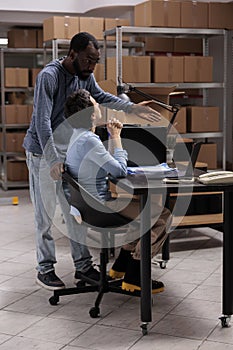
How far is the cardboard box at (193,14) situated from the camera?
19.5 feet

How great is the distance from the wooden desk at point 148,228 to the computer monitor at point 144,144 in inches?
27.4

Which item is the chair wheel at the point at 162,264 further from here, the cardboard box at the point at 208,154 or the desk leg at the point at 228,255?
the cardboard box at the point at 208,154

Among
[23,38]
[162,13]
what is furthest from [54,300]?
[23,38]

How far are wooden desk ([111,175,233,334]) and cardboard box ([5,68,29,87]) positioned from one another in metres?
5.43

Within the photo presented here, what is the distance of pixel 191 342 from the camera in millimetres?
3047

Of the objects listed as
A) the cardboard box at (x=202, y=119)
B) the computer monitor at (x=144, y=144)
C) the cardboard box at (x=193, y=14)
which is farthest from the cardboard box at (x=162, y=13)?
the computer monitor at (x=144, y=144)

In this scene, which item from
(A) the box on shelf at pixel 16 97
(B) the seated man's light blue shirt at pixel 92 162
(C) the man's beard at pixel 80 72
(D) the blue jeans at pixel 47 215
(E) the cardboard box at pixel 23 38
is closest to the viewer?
(B) the seated man's light blue shirt at pixel 92 162

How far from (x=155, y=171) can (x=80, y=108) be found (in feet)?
1.85

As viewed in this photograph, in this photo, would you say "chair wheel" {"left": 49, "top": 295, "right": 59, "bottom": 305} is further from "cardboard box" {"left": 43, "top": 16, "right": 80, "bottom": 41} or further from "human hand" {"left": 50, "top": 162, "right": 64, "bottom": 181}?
"cardboard box" {"left": 43, "top": 16, "right": 80, "bottom": 41}

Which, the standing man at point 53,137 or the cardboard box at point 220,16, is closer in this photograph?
the standing man at point 53,137

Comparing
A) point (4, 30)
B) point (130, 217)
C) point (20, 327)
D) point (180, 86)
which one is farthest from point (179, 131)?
point (4, 30)

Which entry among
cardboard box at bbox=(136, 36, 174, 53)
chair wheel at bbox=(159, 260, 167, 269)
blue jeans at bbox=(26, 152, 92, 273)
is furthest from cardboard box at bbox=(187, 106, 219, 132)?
blue jeans at bbox=(26, 152, 92, 273)

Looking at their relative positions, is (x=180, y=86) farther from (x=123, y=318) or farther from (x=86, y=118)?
(x=123, y=318)

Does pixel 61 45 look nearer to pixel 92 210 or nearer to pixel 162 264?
pixel 162 264
